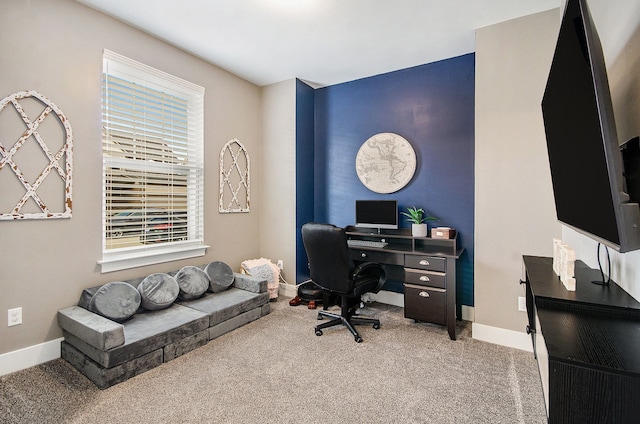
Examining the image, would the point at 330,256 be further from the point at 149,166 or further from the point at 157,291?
the point at 149,166

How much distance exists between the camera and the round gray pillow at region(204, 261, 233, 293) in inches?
120

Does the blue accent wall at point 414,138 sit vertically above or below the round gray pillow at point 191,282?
above

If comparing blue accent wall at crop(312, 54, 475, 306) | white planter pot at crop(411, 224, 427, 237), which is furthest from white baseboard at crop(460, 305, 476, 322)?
white planter pot at crop(411, 224, 427, 237)

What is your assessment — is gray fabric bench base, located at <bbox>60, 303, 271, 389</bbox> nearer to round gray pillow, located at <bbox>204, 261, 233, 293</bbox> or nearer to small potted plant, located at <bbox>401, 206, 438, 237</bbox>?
round gray pillow, located at <bbox>204, 261, 233, 293</bbox>

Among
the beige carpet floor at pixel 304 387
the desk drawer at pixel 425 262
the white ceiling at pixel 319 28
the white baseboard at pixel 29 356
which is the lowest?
the beige carpet floor at pixel 304 387

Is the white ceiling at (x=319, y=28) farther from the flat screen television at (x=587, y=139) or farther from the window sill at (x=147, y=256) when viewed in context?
the window sill at (x=147, y=256)

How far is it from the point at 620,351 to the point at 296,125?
3462 mm

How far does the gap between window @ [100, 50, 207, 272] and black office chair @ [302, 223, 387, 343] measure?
54.3 inches

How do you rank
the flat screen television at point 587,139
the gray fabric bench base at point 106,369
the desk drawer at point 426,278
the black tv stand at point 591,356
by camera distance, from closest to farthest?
the black tv stand at point 591,356 < the flat screen television at point 587,139 < the gray fabric bench base at point 106,369 < the desk drawer at point 426,278

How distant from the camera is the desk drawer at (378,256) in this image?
9.64 ft

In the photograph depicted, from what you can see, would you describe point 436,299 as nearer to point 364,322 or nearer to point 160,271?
point 364,322

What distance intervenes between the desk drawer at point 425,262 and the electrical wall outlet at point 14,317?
9.71 feet

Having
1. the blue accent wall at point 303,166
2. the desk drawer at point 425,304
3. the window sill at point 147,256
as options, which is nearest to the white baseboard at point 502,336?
the desk drawer at point 425,304

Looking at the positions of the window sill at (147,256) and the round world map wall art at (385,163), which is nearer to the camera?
the window sill at (147,256)
